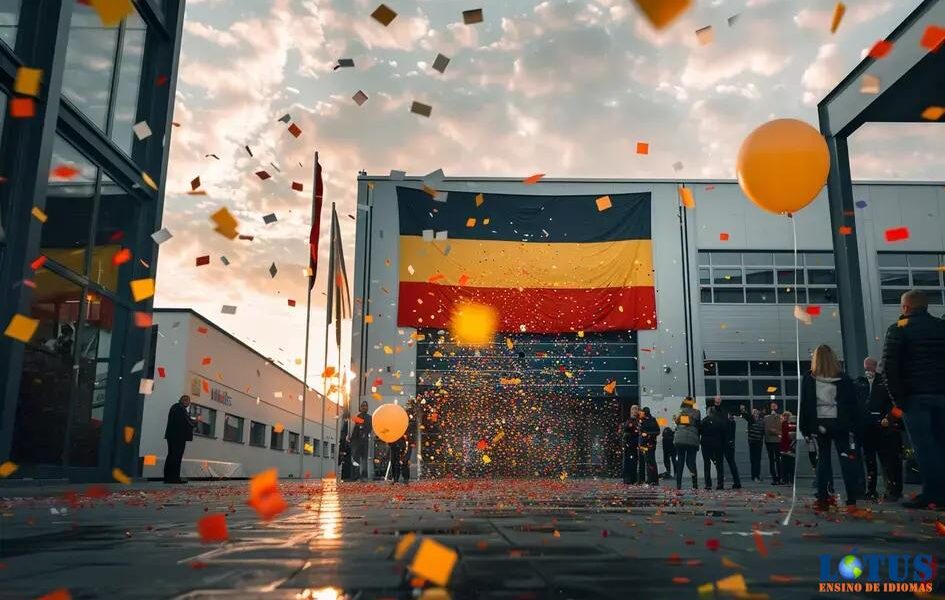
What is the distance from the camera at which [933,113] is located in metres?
11.1

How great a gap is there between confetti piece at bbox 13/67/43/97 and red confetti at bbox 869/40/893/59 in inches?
420

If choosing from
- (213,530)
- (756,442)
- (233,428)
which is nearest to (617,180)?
(756,442)

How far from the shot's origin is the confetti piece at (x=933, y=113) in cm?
1095

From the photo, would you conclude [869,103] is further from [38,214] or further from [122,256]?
[122,256]

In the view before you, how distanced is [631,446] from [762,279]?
36.2 ft

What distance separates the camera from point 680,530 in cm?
402

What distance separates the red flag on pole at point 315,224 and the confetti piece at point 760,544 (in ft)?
38.8

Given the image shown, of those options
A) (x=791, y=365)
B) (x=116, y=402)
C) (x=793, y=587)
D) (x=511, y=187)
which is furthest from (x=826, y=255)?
(x=793, y=587)

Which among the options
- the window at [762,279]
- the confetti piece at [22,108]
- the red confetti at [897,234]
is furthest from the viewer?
the window at [762,279]

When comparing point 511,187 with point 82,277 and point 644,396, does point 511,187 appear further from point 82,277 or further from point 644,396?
point 82,277

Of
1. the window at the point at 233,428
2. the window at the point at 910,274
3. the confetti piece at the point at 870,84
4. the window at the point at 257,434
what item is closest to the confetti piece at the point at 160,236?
the confetti piece at the point at 870,84

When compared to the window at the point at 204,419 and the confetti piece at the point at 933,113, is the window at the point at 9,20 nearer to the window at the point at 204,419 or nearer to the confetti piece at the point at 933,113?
the confetti piece at the point at 933,113

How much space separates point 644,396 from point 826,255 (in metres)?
7.51

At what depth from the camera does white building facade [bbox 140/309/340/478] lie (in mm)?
21141
